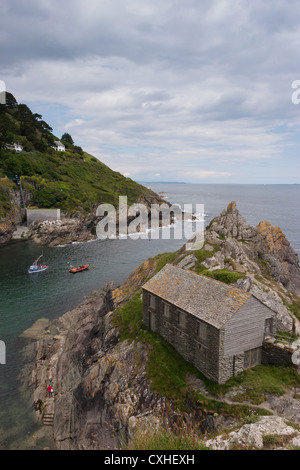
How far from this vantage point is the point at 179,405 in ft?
65.1

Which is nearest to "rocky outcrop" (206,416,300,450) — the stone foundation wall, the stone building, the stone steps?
the stone building

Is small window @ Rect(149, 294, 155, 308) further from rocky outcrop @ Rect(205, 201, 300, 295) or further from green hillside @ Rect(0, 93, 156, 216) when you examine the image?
green hillside @ Rect(0, 93, 156, 216)

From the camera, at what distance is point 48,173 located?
11850 cm

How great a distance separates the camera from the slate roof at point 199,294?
67.8 feet

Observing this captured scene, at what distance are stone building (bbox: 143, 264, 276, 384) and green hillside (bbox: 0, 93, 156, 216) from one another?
8364cm

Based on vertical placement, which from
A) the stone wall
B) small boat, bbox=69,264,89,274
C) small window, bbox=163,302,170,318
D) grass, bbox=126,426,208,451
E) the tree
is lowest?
small boat, bbox=69,264,89,274

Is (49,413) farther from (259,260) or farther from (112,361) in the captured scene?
(259,260)

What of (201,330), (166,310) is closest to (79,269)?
(166,310)

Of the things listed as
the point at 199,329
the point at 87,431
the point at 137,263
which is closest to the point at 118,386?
the point at 87,431

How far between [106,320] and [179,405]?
53.3 feet

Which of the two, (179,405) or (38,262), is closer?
(179,405)

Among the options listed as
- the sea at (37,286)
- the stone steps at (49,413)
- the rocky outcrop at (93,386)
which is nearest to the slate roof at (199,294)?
the rocky outcrop at (93,386)

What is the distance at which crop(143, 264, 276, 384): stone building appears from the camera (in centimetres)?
2038
